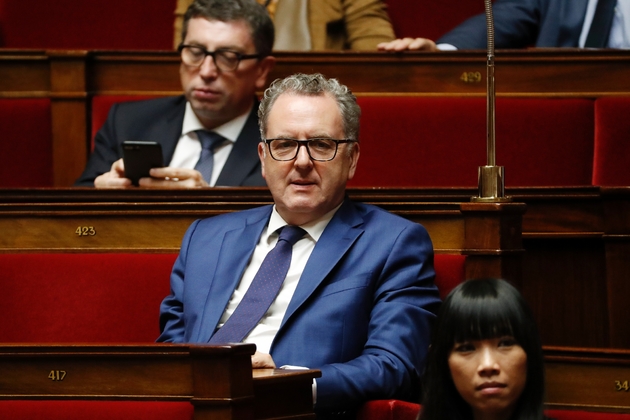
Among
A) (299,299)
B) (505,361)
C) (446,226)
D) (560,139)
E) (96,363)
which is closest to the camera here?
(505,361)

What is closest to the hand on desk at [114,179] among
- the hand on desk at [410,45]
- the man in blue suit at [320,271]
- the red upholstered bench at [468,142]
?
the man in blue suit at [320,271]

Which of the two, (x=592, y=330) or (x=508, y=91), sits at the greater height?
(x=508, y=91)

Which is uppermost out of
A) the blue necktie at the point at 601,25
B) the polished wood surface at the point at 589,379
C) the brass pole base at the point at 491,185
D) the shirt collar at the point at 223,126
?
the blue necktie at the point at 601,25

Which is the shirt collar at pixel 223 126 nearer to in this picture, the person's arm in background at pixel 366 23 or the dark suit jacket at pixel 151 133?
the dark suit jacket at pixel 151 133

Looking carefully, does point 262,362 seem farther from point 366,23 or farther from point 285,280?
point 366,23

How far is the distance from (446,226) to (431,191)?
4 cm

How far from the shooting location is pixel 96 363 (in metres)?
0.78

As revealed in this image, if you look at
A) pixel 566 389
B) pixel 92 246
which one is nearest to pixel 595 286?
pixel 566 389

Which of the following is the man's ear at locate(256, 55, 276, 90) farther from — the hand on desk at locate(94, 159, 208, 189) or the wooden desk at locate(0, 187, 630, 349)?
the wooden desk at locate(0, 187, 630, 349)

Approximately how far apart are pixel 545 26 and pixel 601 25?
8 centimetres

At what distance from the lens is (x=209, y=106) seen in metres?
1.40

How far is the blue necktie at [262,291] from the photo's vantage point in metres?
0.98

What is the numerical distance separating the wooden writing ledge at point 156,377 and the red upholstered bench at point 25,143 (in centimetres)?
78

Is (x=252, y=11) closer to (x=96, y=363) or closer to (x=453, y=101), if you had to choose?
(x=453, y=101)
